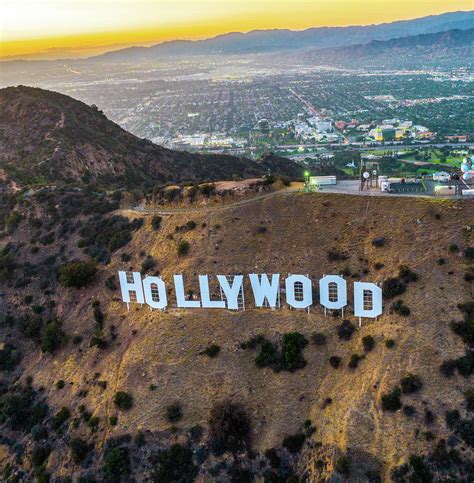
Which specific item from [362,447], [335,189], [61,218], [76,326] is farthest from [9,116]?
[362,447]

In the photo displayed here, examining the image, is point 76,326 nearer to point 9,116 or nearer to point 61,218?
point 61,218

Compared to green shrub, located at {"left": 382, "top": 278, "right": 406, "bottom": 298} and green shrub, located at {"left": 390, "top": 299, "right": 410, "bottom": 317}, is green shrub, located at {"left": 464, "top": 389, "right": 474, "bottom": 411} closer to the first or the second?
green shrub, located at {"left": 390, "top": 299, "right": 410, "bottom": 317}

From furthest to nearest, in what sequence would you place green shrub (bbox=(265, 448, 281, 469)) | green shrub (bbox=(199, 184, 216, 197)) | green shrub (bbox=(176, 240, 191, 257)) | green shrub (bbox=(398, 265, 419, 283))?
1. green shrub (bbox=(199, 184, 216, 197))
2. green shrub (bbox=(176, 240, 191, 257))
3. green shrub (bbox=(398, 265, 419, 283))
4. green shrub (bbox=(265, 448, 281, 469))

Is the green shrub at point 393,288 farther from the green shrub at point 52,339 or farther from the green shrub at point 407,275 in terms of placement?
the green shrub at point 52,339

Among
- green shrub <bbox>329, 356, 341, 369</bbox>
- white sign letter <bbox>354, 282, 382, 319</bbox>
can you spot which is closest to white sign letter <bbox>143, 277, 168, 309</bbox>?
green shrub <bbox>329, 356, 341, 369</bbox>


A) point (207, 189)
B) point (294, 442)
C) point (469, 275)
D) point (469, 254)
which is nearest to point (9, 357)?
point (207, 189)
